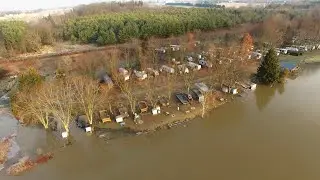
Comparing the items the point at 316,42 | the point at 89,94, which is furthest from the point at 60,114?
the point at 316,42

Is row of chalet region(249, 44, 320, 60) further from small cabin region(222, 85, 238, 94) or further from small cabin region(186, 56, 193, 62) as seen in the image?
small cabin region(222, 85, 238, 94)

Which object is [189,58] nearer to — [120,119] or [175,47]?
[175,47]

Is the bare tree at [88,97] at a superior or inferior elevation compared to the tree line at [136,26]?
inferior

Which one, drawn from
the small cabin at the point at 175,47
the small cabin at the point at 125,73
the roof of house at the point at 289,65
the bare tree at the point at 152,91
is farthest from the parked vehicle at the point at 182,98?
the small cabin at the point at 175,47

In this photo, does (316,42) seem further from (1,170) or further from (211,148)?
(1,170)

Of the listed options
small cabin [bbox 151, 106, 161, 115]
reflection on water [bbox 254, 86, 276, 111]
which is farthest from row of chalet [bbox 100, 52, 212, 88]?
reflection on water [bbox 254, 86, 276, 111]

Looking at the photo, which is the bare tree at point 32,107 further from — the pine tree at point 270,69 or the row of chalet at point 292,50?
the row of chalet at point 292,50
